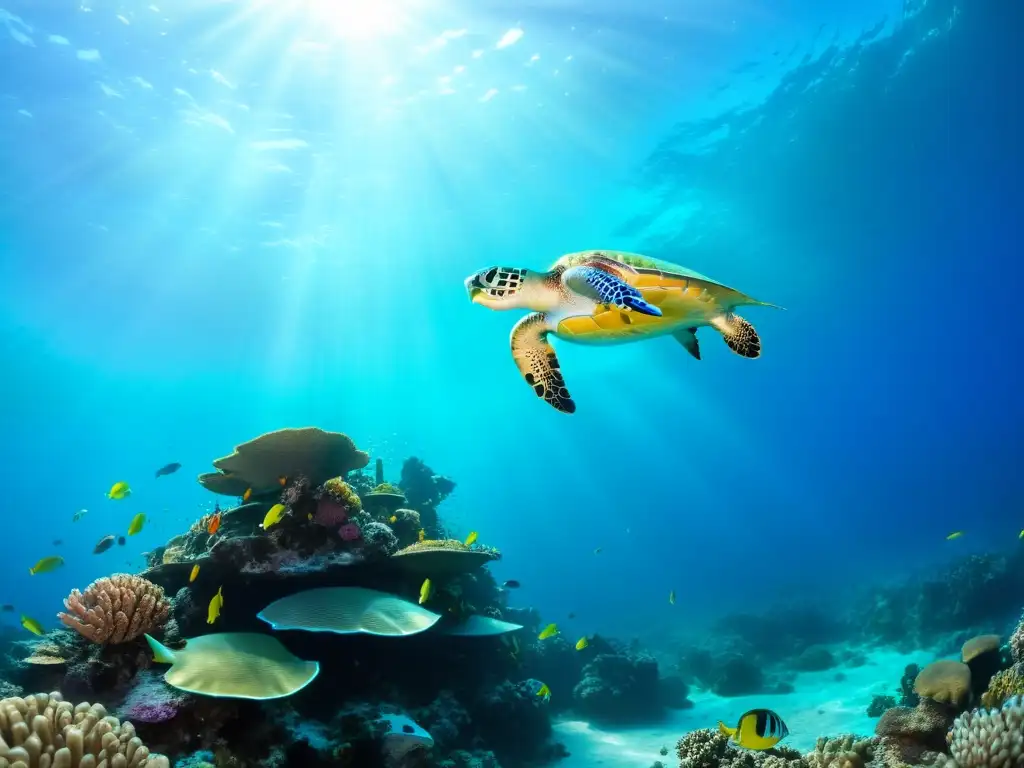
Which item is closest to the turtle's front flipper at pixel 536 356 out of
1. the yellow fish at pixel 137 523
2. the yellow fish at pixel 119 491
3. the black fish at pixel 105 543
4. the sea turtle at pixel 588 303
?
the sea turtle at pixel 588 303

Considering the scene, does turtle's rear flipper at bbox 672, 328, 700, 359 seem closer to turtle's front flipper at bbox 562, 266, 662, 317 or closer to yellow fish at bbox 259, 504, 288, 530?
turtle's front flipper at bbox 562, 266, 662, 317

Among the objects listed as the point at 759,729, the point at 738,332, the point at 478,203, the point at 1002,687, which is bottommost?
the point at 759,729

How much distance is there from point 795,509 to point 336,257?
136 m

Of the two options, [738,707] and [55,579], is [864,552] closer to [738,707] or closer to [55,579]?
[738,707]

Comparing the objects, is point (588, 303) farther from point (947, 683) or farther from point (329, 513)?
point (947, 683)

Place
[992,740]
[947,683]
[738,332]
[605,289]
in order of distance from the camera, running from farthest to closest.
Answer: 1. [947,683]
2. [738,332]
3. [992,740]
4. [605,289]

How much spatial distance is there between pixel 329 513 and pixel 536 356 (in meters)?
5.12

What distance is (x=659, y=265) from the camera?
325cm

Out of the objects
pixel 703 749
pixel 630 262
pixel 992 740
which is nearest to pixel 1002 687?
pixel 992 740

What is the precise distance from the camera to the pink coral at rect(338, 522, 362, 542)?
6.88 meters

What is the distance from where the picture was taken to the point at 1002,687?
201 inches

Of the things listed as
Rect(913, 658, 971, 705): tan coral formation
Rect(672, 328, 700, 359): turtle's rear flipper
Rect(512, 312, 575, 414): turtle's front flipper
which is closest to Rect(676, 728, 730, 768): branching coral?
Rect(913, 658, 971, 705): tan coral formation

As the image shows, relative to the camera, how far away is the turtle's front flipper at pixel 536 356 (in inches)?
118

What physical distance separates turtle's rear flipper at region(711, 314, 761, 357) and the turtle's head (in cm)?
161
